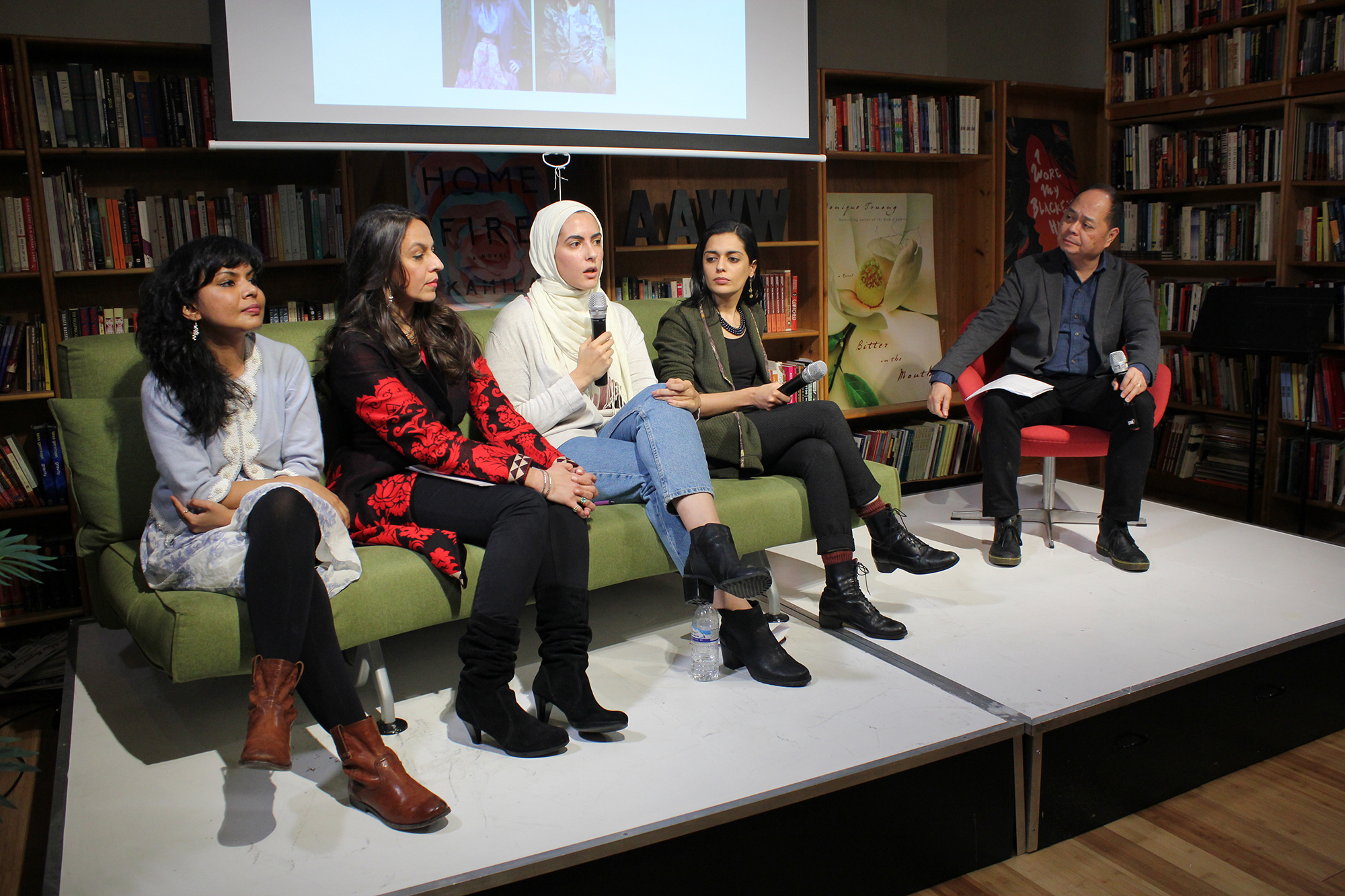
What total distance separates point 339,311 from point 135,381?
1.74ft

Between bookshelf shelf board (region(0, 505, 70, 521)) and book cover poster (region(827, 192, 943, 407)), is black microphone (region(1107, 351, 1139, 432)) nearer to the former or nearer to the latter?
book cover poster (region(827, 192, 943, 407))

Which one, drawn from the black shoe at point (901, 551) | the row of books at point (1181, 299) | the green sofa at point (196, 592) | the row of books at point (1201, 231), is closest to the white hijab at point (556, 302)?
the green sofa at point (196, 592)

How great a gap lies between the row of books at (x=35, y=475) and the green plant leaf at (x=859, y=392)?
301 centimetres

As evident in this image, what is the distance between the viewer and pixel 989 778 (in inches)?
76.0

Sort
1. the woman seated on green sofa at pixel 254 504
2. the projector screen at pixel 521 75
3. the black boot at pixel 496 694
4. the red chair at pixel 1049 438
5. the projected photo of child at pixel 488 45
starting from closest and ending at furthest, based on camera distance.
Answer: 1. the woman seated on green sofa at pixel 254 504
2. the black boot at pixel 496 694
3. the projector screen at pixel 521 75
4. the projected photo of child at pixel 488 45
5. the red chair at pixel 1049 438

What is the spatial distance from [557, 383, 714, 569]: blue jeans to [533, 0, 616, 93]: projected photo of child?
4.32ft

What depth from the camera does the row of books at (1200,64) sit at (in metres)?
3.77

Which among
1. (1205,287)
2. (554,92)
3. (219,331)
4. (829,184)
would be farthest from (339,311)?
(1205,287)

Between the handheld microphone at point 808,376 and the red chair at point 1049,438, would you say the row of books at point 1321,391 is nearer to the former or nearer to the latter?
the red chair at point 1049,438

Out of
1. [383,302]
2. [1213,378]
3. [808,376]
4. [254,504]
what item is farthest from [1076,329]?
[254,504]

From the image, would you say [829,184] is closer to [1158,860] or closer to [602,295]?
[602,295]

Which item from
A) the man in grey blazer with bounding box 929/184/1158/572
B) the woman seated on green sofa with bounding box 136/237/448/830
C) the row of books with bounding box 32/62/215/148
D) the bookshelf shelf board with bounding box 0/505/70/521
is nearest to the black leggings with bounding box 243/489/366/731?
the woman seated on green sofa with bounding box 136/237/448/830

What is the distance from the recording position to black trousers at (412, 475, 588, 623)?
1.93m

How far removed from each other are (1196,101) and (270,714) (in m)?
4.13
